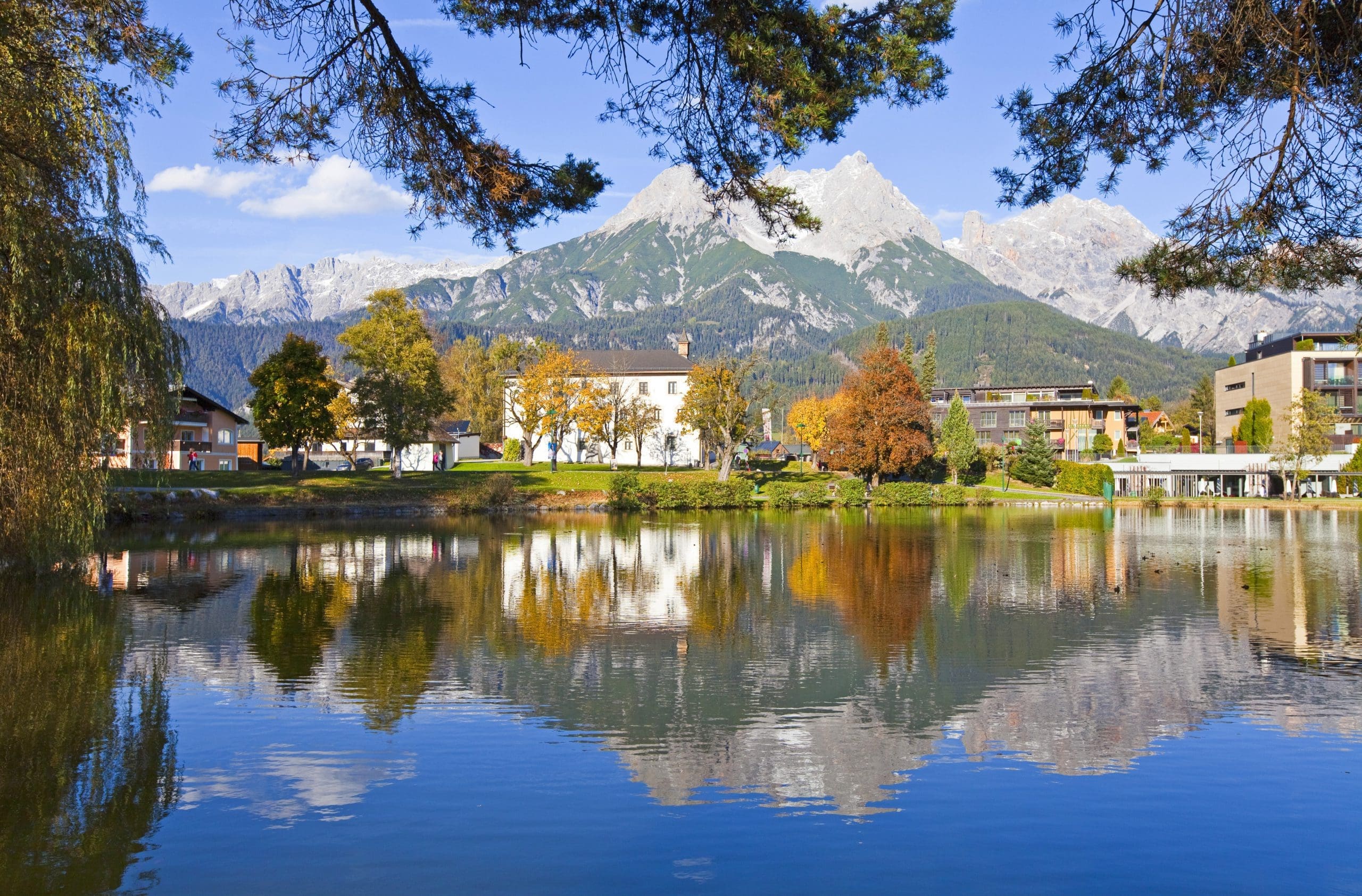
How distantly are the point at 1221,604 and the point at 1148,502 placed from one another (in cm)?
4749

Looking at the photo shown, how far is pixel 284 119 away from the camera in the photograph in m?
10.5

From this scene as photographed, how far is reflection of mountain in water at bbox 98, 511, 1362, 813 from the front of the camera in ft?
32.9

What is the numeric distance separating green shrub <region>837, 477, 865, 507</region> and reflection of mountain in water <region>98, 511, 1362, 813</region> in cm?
2835

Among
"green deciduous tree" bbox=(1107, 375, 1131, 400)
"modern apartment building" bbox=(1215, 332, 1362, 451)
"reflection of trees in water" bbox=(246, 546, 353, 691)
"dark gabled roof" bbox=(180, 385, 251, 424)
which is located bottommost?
"reflection of trees in water" bbox=(246, 546, 353, 691)

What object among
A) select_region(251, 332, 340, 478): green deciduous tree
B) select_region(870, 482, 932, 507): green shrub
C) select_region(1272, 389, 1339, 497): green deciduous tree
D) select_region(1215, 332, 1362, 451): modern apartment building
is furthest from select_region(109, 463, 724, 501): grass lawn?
select_region(1215, 332, 1362, 451): modern apartment building

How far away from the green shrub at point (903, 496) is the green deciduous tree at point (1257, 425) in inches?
1401

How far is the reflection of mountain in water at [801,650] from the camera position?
10.0m

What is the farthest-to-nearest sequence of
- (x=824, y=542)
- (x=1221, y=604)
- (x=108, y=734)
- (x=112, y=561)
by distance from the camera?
1. (x=824, y=542)
2. (x=112, y=561)
3. (x=1221, y=604)
4. (x=108, y=734)

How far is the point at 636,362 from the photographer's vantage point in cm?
8194

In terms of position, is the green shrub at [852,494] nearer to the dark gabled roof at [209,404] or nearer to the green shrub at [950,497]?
the green shrub at [950,497]

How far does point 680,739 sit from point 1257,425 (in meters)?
83.2

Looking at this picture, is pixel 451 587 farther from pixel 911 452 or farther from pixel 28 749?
pixel 911 452

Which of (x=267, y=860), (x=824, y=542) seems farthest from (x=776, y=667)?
(x=824, y=542)

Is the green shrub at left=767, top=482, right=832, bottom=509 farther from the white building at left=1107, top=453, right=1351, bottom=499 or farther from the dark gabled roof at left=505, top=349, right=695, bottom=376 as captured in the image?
the white building at left=1107, top=453, right=1351, bottom=499
